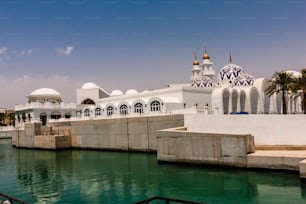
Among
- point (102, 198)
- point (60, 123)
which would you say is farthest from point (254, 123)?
point (60, 123)

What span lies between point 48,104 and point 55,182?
40.5 meters

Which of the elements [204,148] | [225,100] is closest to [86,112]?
[225,100]

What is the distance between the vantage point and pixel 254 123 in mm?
22797

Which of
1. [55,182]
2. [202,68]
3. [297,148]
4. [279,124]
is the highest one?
[202,68]

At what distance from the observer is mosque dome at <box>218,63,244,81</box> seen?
49.2 meters

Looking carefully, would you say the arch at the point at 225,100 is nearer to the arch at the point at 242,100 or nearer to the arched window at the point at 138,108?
the arch at the point at 242,100

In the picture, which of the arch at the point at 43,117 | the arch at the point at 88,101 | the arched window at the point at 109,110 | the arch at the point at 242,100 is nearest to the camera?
the arch at the point at 242,100

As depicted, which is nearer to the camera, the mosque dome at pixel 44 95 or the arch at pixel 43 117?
the arch at pixel 43 117

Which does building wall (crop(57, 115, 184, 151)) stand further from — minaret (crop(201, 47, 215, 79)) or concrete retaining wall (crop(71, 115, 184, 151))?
minaret (crop(201, 47, 215, 79))

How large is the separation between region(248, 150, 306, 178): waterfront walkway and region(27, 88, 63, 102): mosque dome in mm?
51341

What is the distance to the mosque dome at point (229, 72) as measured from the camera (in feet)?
161

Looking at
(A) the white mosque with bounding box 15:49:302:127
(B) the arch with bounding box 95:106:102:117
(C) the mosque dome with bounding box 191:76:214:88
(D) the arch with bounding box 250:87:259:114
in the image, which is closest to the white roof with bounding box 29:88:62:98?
(A) the white mosque with bounding box 15:49:302:127

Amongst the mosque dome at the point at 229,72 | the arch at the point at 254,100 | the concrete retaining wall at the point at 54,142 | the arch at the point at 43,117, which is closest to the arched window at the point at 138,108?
the concrete retaining wall at the point at 54,142

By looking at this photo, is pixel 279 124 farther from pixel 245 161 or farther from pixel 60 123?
pixel 60 123
